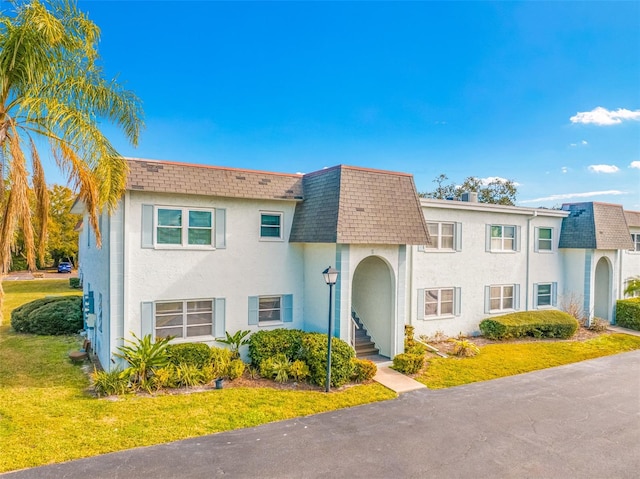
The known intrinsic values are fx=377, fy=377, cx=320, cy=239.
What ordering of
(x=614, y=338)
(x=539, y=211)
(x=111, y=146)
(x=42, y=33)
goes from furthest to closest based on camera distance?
(x=539, y=211) → (x=614, y=338) → (x=111, y=146) → (x=42, y=33)

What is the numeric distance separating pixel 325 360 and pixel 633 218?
23847mm

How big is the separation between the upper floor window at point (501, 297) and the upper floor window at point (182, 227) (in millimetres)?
13516

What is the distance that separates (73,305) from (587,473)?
22168 millimetres

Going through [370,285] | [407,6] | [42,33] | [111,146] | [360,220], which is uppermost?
[407,6]

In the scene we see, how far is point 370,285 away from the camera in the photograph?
15641mm

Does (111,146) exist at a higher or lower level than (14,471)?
higher

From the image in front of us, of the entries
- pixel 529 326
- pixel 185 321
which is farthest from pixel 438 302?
pixel 185 321

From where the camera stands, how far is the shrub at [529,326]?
17.9 metres

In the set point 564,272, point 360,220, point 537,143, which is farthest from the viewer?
point 537,143

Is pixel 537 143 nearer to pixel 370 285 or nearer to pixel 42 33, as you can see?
pixel 370 285

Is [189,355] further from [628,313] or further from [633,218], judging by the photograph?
[633,218]

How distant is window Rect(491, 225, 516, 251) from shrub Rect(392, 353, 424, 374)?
8.77 metres

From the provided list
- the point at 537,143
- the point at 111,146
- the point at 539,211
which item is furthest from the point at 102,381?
the point at 537,143

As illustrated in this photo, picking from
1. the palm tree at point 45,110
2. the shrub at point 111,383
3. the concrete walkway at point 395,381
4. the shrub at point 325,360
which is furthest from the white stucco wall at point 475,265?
the palm tree at point 45,110
